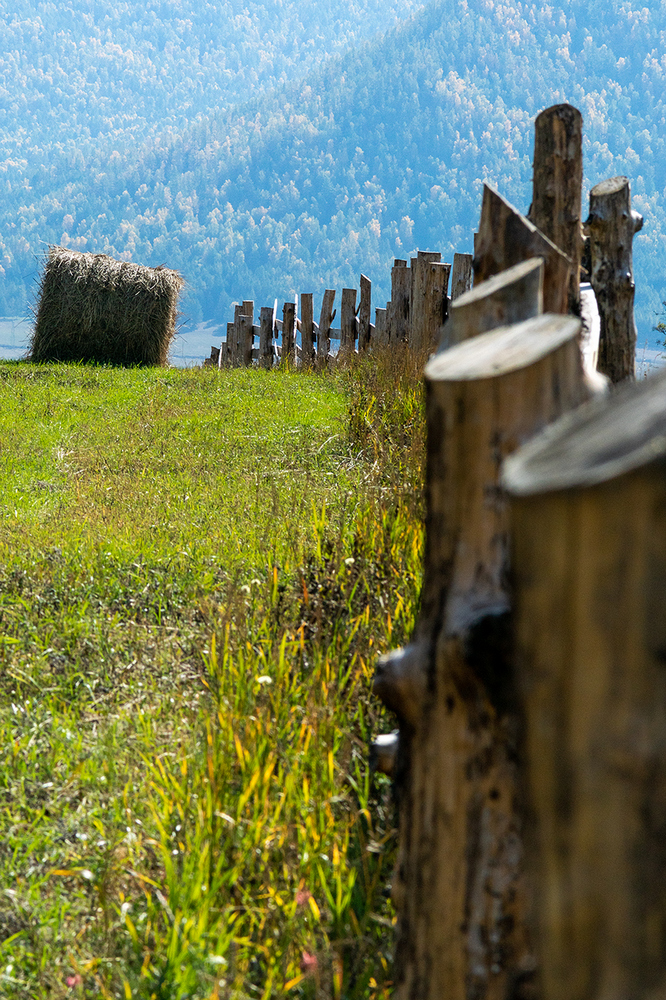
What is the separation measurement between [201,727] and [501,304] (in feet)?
6.19

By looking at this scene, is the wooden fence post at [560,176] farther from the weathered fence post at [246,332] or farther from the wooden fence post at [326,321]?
the weathered fence post at [246,332]

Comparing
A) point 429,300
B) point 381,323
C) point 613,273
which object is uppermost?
point 381,323

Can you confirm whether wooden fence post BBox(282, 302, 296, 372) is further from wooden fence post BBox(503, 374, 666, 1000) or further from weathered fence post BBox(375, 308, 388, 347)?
wooden fence post BBox(503, 374, 666, 1000)

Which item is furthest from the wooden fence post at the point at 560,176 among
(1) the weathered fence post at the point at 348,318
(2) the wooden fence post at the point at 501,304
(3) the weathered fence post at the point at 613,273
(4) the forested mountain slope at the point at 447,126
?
(4) the forested mountain slope at the point at 447,126

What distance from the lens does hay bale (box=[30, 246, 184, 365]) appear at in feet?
53.2

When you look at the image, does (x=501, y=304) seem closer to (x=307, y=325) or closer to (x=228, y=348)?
(x=307, y=325)

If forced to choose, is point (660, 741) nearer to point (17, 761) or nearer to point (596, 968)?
point (596, 968)

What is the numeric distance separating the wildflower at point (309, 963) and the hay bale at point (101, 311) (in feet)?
49.1

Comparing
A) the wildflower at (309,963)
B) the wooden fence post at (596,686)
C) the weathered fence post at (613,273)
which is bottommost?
the wildflower at (309,963)

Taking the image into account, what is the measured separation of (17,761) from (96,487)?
352 centimetres

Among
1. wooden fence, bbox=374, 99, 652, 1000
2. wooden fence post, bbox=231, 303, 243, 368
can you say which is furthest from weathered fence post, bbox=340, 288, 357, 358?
wooden fence, bbox=374, 99, 652, 1000

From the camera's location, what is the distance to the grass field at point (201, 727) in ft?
6.61

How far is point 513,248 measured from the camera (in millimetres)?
2324

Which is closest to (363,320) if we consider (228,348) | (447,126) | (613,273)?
(228,348)
